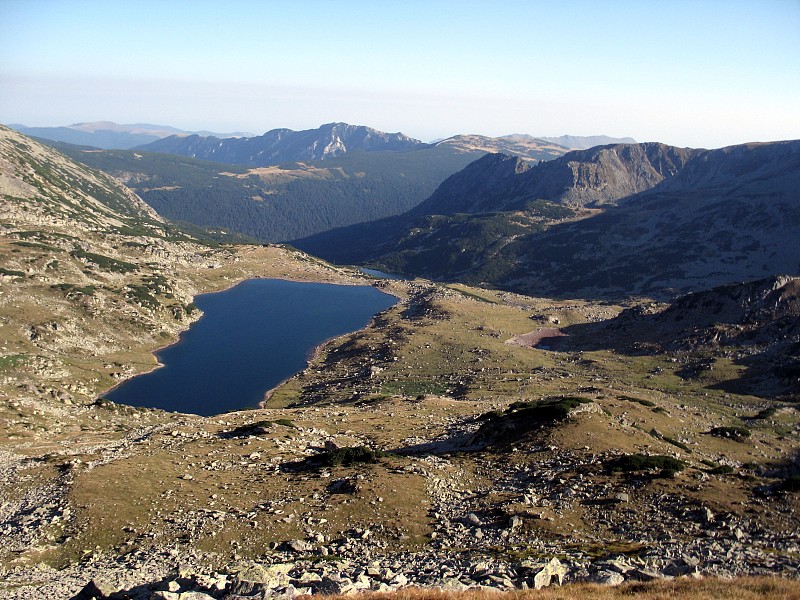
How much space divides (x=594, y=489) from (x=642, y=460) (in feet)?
17.5

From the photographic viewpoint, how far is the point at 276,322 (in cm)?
16288

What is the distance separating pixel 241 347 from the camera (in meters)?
140

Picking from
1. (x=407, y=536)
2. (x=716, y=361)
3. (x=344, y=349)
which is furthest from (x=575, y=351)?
(x=407, y=536)

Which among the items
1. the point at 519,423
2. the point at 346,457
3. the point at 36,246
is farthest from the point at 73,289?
the point at 519,423

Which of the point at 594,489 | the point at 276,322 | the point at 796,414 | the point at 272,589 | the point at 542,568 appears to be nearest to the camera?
the point at 272,589

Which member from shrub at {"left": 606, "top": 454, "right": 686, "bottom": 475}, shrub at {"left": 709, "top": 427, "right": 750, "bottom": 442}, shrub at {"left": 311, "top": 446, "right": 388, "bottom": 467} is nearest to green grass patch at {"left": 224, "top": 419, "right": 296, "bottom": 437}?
shrub at {"left": 311, "top": 446, "right": 388, "bottom": 467}

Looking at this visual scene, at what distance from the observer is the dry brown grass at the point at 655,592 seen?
21734 millimetres

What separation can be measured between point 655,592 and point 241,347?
12658 centimetres

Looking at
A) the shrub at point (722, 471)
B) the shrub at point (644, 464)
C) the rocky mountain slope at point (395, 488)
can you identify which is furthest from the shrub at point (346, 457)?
the shrub at point (722, 471)

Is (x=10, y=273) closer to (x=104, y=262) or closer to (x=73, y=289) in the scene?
(x=73, y=289)

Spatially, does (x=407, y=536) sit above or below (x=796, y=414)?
above

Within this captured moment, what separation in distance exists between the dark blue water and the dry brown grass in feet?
282

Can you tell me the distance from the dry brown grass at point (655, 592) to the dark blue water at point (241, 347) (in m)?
85.9

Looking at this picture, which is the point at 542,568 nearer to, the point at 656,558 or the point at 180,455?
the point at 656,558
